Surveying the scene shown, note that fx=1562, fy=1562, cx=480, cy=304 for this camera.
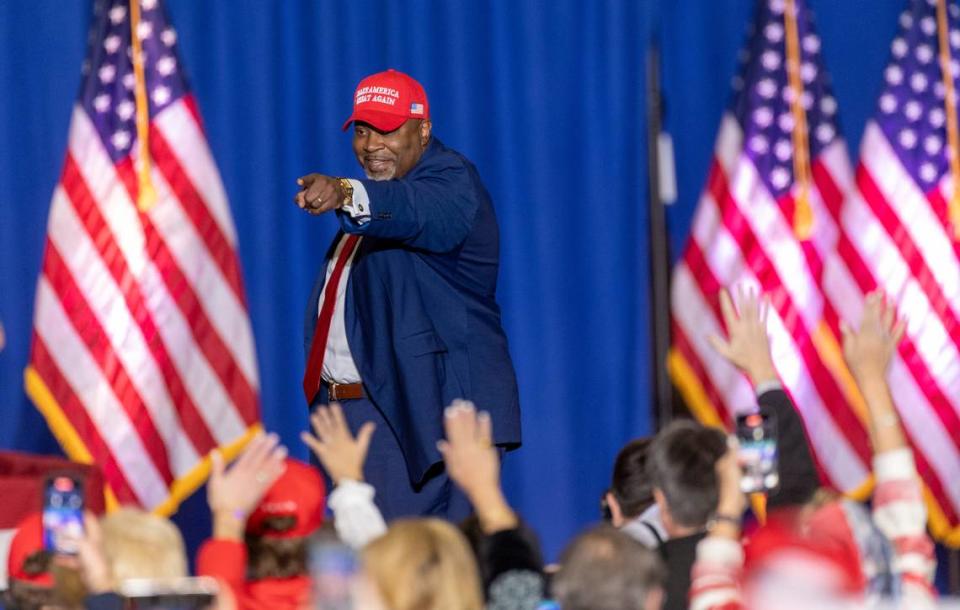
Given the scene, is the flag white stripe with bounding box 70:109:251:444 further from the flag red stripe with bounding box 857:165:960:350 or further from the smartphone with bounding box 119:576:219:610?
the smartphone with bounding box 119:576:219:610

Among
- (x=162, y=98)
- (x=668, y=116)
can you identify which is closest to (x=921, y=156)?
(x=668, y=116)

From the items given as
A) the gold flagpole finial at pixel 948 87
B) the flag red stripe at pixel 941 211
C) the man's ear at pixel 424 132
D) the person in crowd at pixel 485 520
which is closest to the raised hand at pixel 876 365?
the person in crowd at pixel 485 520

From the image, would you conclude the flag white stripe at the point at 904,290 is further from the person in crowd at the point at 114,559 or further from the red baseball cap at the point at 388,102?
the person in crowd at the point at 114,559

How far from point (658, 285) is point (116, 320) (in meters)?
1.98

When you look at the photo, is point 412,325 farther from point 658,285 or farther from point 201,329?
point 658,285

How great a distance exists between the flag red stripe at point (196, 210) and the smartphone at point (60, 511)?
10.3 feet

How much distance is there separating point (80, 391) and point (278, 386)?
30.6 inches

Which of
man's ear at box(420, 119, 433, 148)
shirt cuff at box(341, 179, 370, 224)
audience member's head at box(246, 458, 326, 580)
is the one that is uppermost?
man's ear at box(420, 119, 433, 148)

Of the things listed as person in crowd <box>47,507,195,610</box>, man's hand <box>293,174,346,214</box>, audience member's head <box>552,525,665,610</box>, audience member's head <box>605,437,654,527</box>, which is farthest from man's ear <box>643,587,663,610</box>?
man's hand <box>293,174,346,214</box>

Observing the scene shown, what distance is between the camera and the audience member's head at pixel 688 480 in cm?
276

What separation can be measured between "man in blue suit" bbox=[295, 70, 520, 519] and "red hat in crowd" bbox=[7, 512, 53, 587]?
152 cm

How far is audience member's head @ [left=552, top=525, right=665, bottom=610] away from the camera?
2.18m

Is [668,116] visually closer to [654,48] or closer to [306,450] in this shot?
[654,48]

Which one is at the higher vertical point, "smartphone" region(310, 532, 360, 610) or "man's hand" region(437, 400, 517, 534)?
"smartphone" region(310, 532, 360, 610)
